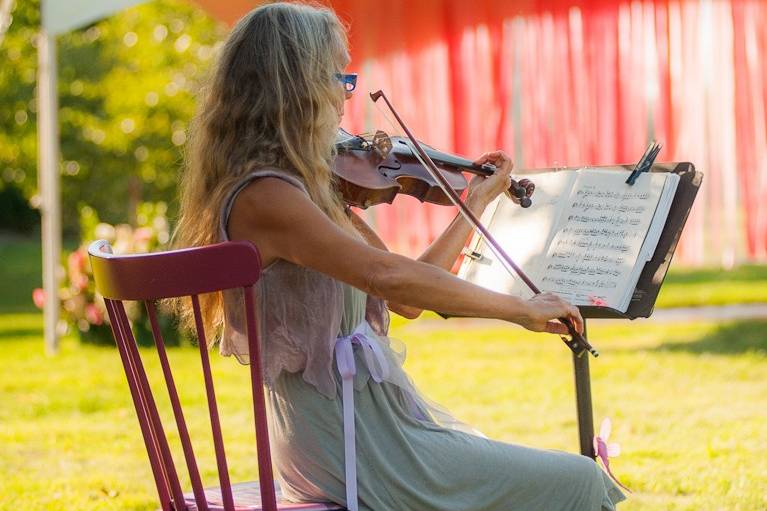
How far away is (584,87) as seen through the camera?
7332 mm

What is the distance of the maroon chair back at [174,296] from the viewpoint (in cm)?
189

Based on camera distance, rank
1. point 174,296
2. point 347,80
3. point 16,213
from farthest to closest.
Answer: point 16,213 < point 347,80 < point 174,296

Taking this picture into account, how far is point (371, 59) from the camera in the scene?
8.46 metres

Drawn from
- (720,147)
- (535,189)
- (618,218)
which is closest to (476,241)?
(535,189)

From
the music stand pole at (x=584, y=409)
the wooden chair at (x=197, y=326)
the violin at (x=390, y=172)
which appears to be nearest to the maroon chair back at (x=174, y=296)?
the wooden chair at (x=197, y=326)

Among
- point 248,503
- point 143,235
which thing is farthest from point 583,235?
point 143,235

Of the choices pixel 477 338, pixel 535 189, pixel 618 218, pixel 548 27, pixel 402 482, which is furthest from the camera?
pixel 477 338

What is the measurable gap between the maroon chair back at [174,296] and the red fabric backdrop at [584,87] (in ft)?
14.1

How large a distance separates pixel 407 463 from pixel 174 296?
0.59 metres

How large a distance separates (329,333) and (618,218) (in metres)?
0.73

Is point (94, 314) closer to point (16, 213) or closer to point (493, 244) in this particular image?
point (493, 244)

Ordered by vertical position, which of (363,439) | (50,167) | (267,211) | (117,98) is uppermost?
(267,211)

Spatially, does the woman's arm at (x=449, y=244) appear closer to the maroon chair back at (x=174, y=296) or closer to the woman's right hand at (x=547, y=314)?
the woman's right hand at (x=547, y=314)

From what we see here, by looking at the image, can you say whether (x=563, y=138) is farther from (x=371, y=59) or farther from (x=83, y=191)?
(x=83, y=191)
